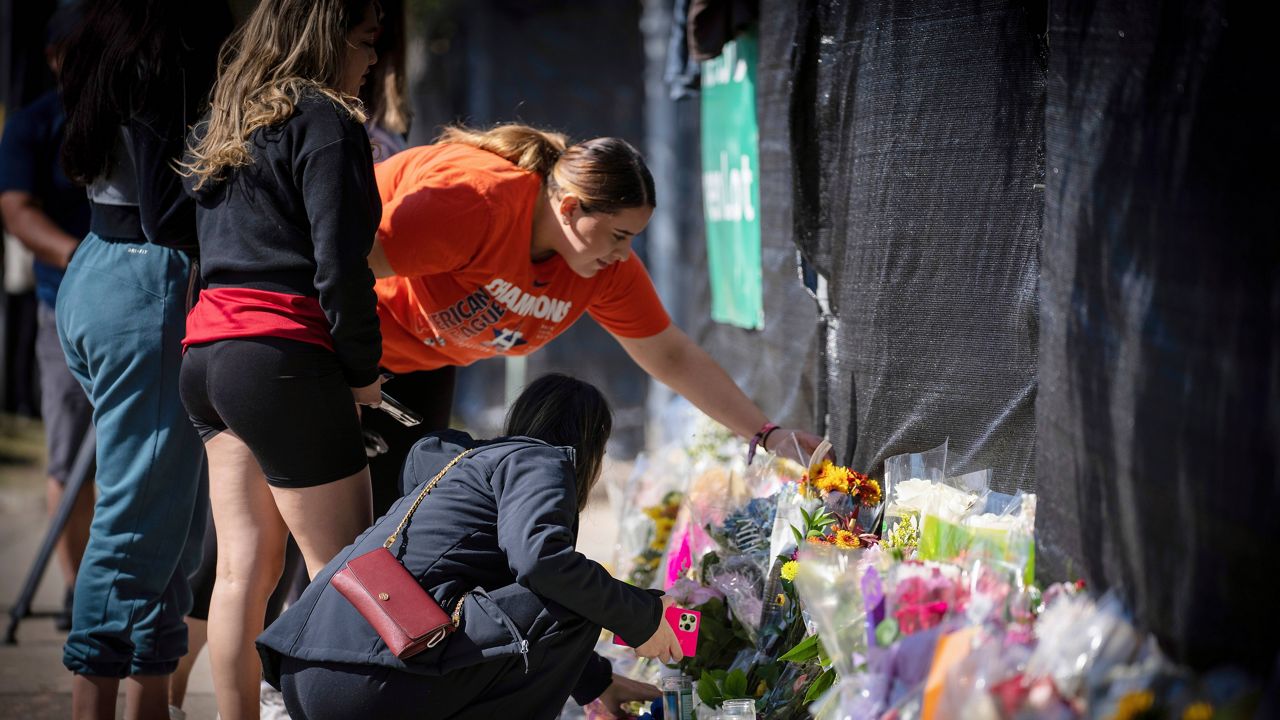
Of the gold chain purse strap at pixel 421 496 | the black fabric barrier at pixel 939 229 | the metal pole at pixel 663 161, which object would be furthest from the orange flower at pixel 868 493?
the metal pole at pixel 663 161

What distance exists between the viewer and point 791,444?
10.0ft

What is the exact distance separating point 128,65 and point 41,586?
314cm

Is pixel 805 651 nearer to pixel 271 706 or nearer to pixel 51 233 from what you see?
pixel 271 706

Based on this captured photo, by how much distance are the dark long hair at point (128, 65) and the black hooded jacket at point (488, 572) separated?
1078 mm

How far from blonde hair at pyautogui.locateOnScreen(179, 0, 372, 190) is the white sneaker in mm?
1340

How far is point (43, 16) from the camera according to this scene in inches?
278

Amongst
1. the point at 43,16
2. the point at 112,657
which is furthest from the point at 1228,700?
the point at 43,16

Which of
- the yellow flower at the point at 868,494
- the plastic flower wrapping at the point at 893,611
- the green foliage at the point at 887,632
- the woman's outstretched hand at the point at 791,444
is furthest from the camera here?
the woman's outstretched hand at the point at 791,444

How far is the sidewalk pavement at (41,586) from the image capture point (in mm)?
3412

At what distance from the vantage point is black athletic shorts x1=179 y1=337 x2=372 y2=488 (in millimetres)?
2365

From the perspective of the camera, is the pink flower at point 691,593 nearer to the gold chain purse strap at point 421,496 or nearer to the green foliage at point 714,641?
the green foliage at point 714,641

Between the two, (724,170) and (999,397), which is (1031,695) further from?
(724,170)

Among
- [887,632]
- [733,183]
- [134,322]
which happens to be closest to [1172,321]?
[887,632]

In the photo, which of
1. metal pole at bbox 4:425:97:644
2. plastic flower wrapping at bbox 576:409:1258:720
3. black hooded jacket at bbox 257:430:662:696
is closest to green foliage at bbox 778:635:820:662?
plastic flower wrapping at bbox 576:409:1258:720
